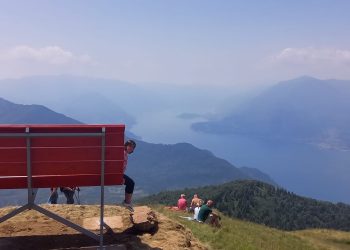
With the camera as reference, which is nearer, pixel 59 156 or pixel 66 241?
pixel 59 156

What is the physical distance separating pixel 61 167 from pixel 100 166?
61 centimetres

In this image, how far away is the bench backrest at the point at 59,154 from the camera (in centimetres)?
693

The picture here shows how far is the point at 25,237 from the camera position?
8.14 m

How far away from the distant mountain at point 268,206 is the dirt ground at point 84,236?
7448 cm

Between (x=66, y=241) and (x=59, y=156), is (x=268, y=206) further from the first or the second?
(x=59, y=156)

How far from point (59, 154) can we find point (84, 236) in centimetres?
200

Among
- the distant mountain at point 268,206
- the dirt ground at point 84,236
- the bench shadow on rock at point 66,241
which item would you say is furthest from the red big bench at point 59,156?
the distant mountain at point 268,206

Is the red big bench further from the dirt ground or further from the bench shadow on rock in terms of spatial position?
the dirt ground

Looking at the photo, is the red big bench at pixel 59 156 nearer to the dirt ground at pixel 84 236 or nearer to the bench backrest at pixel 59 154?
the bench backrest at pixel 59 154

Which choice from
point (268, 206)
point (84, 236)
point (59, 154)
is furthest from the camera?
point (268, 206)

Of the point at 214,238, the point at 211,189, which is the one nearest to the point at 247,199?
the point at 211,189

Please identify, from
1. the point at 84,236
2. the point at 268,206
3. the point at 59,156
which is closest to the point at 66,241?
the point at 84,236

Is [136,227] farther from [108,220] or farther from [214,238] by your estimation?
[214,238]

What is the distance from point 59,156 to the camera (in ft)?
23.3
